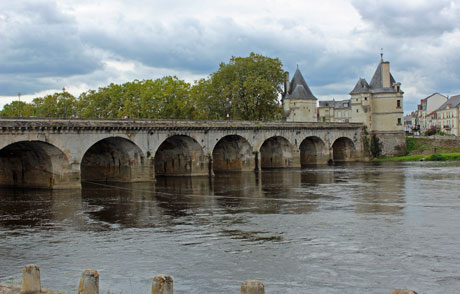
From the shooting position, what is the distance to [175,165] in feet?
194

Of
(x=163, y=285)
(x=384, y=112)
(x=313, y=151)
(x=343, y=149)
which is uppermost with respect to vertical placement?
(x=384, y=112)

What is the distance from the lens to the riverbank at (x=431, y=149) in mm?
73956

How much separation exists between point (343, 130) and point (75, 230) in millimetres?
58028

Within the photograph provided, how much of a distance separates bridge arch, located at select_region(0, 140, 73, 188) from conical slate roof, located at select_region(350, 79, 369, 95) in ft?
168

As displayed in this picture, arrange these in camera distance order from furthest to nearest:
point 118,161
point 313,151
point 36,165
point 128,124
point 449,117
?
1. point 449,117
2. point 313,151
3. point 118,161
4. point 128,124
5. point 36,165

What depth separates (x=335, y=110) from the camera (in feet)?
419

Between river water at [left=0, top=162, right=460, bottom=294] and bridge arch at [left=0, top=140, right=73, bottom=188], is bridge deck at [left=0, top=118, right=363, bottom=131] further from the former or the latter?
river water at [left=0, top=162, right=460, bottom=294]

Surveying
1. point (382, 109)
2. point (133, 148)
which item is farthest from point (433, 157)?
point (133, 148)

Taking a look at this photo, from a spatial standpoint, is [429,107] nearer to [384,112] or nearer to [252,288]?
[384,112]

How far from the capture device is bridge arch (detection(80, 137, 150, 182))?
50.9 meters

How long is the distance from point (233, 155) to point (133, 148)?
17.8 meters

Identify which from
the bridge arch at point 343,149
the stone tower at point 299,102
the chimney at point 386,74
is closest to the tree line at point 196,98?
the stone tower at point 299,102

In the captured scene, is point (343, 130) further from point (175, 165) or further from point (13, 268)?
point (13, 268)

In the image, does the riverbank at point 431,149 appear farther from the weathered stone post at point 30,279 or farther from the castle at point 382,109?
the weathered stone post at point 30,279
